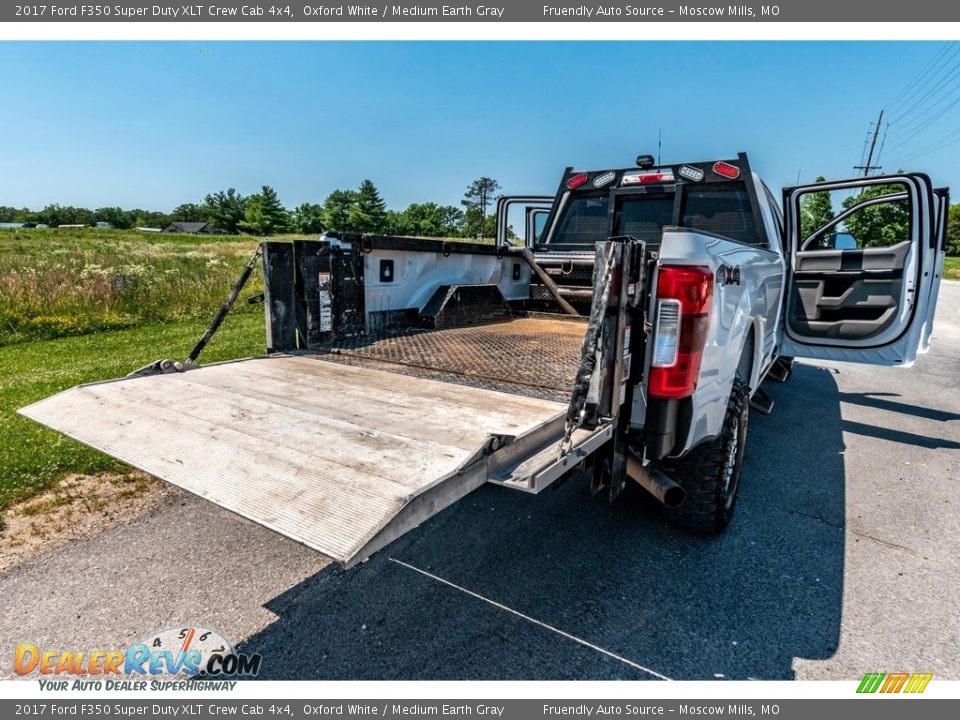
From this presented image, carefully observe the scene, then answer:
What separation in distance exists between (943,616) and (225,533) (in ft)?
12.8

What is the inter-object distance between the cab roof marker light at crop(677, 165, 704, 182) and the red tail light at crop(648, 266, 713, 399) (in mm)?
2799

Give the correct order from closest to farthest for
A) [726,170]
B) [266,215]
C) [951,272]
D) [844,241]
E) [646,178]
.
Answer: [726,170]
[646,178]
[844,241]
[951,272]
[266,215]

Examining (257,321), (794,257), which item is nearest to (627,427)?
(794,257)

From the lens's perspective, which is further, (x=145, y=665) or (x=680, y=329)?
(x=680, y=329)

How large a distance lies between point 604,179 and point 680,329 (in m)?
3.37

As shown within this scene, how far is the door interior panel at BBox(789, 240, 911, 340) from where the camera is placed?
5.04m

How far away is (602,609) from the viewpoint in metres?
2.68

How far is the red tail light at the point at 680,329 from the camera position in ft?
8.08

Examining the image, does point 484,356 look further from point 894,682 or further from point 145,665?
point 894,682

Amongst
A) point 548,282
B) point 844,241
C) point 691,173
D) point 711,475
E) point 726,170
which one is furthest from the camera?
point 844,241

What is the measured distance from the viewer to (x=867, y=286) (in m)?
5.22

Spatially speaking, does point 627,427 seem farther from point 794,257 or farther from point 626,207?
point 794,257

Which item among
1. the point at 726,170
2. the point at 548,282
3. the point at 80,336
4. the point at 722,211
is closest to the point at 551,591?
the point at 548,282

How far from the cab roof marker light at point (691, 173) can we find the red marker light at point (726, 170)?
0.42ft
